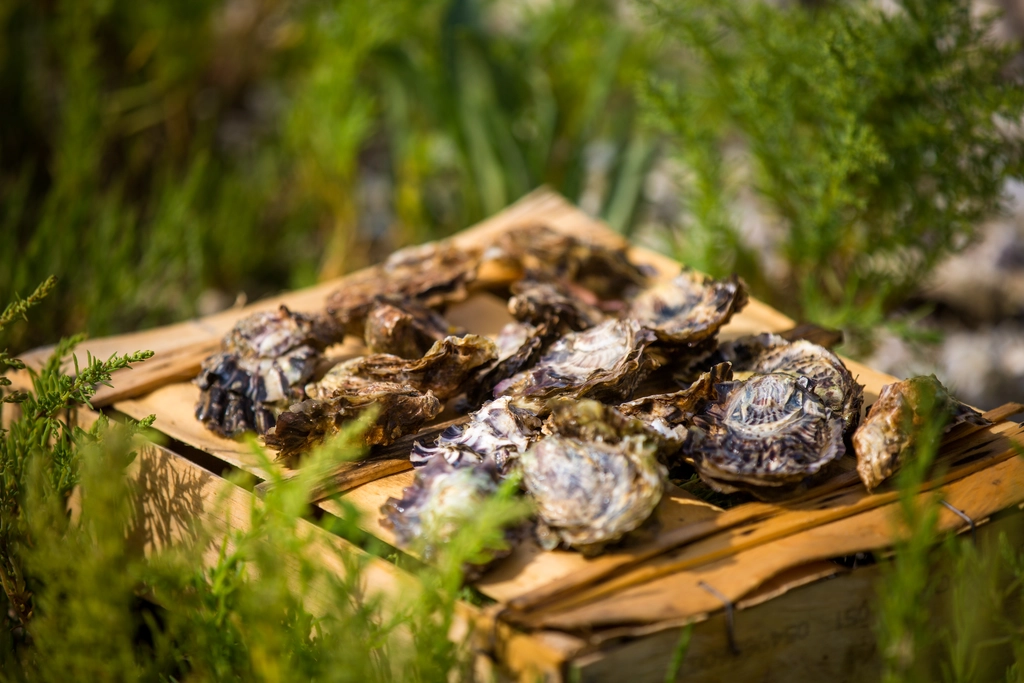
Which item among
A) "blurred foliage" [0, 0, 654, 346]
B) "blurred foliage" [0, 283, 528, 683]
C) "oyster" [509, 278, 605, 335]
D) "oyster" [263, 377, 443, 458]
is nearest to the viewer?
"blurred foliage" [0, 283, 528, 683]

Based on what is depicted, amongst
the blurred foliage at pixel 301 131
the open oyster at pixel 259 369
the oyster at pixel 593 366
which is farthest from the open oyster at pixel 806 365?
the blurred foliage at pixel 301 131

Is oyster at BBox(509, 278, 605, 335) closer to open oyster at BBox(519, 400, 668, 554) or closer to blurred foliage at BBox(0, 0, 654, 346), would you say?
open oyster at BBox(519, 400, 668, 554)

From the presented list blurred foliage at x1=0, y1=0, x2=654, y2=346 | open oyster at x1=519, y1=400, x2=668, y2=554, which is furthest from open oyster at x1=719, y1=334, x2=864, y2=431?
blurred foliage at x1=0, y1=0, x2=654, y2=346

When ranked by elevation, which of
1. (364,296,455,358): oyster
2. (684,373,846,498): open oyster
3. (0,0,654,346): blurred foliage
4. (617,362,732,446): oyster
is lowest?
(684,373,846,498): open oyster

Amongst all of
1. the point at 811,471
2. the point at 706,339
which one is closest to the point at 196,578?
the point at 811,471

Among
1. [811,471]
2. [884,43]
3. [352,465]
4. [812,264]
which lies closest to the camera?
[811,471]

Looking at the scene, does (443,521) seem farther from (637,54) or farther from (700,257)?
(637,54)

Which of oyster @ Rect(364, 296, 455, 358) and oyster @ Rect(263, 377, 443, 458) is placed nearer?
oyster @ Rect(263, 377, 443, 458)
